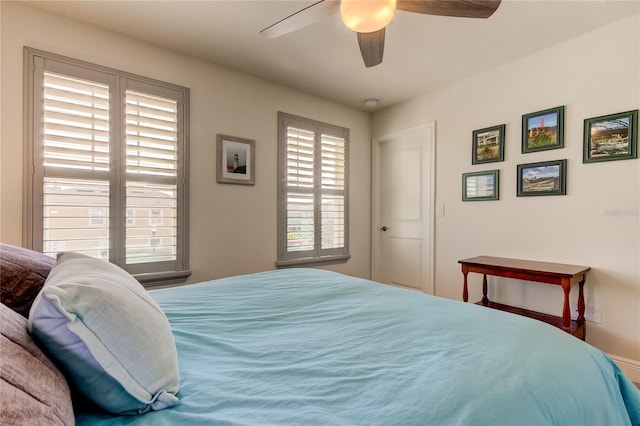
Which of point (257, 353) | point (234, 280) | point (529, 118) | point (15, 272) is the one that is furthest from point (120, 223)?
point (529, 118)

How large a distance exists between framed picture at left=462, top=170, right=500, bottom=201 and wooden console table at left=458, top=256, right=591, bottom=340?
65 centimetres

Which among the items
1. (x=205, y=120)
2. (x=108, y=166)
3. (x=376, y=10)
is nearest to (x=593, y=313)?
(x=376, y=10)

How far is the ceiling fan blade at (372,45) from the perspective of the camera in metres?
1.84

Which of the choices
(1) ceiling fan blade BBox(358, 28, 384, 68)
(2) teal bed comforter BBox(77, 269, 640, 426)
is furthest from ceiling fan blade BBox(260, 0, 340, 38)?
(2) teal bed comforter BBox(77, 269, 640, 426)

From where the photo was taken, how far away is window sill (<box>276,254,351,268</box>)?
3353 millimetres

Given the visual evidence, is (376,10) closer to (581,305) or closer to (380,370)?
(380,370)

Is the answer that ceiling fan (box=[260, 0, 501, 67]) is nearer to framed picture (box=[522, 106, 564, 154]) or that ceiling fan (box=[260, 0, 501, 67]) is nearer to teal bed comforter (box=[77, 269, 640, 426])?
teal bed comforter (box=[77, 269, 640, 426])

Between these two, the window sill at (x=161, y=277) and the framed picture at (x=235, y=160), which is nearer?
the window sill at (x=161, y=277)

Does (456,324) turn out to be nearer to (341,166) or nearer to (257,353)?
(257,353)

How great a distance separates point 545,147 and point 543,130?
148 mm

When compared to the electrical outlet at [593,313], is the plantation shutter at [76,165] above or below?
above

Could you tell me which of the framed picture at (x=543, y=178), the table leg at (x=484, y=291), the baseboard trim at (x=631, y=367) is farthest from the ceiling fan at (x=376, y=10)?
the baseboard trim at (x=631, y=367)

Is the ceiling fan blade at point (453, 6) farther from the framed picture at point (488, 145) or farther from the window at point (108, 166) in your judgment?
the window at point (108, 166)

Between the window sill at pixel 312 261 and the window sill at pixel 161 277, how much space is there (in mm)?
969
